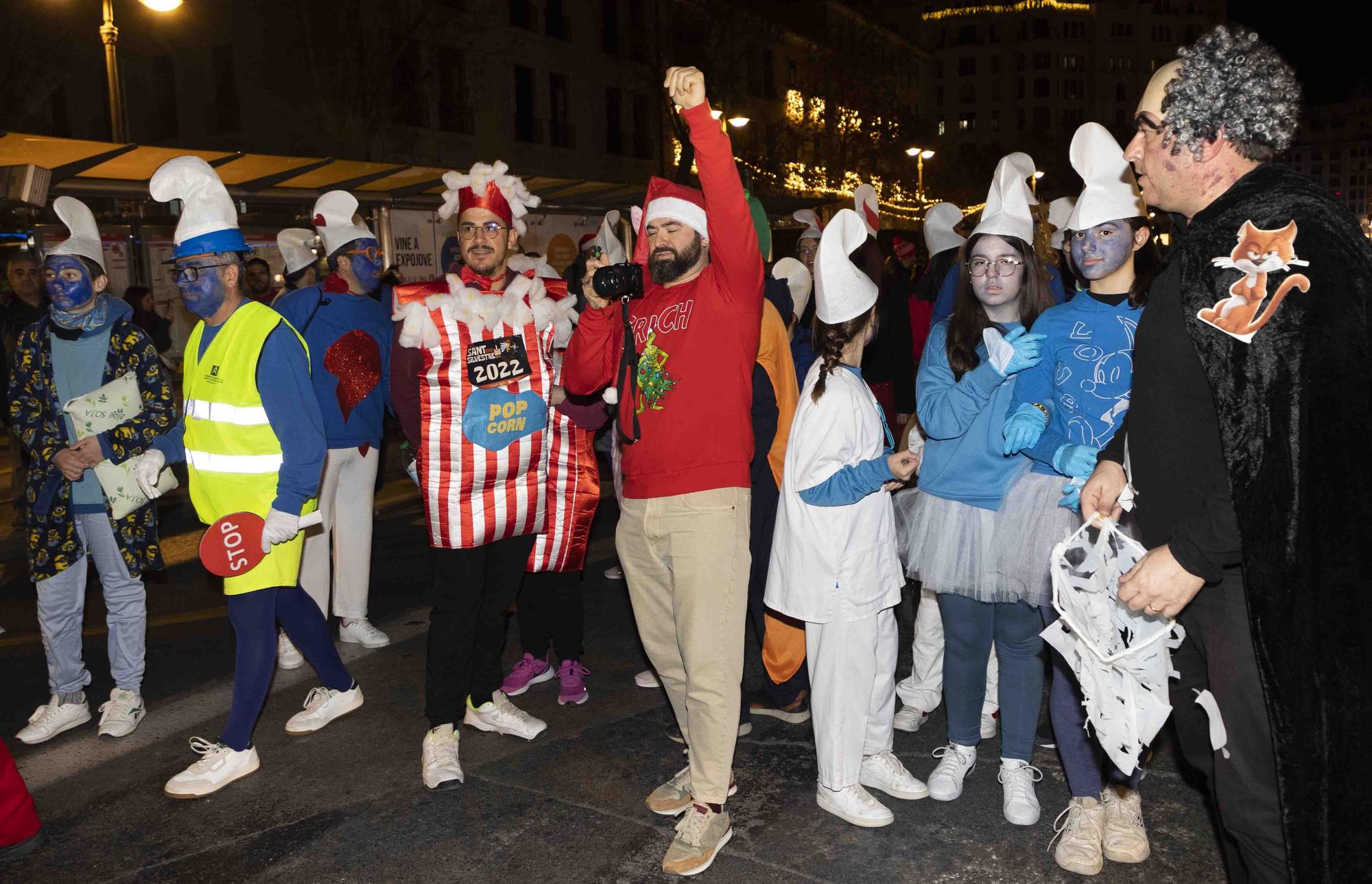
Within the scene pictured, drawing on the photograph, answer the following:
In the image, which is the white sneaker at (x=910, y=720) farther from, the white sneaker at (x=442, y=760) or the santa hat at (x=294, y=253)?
the santa hat at (x=294, y=253)

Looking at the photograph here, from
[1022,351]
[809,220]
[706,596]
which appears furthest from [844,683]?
[809,220]

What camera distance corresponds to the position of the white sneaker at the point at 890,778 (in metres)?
3.97

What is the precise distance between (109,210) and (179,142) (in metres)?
16.3

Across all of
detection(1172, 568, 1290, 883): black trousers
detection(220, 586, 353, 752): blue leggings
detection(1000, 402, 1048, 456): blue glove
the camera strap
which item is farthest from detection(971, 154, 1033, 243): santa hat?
detection(220, 586, 353, 752): blue leggings

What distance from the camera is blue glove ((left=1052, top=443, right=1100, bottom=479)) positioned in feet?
10.3

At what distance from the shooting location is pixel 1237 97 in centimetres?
235

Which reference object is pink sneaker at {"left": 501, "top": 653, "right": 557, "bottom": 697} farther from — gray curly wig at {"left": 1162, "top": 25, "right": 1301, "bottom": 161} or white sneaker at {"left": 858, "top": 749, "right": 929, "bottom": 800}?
gray curly wig at {"left": 1162, "top": 25, "right": 1301, "bottom": 161}

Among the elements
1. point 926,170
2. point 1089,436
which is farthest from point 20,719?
point 926,170

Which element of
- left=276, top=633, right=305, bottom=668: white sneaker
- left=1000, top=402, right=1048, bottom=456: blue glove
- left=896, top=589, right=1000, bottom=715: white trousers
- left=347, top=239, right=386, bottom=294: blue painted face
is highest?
left=347, top=239, right=386, bottom=294: blue painted face

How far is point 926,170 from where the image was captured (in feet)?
191

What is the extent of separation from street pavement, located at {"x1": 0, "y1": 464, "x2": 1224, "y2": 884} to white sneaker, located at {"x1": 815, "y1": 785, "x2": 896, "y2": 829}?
5 centimetres

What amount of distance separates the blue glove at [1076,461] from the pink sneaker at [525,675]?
9.58 ft

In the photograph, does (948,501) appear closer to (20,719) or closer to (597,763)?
(597,763)

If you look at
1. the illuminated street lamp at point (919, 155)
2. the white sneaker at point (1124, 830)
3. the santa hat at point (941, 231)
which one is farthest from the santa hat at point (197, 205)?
the illuminated street lamp at point (919, 155)
